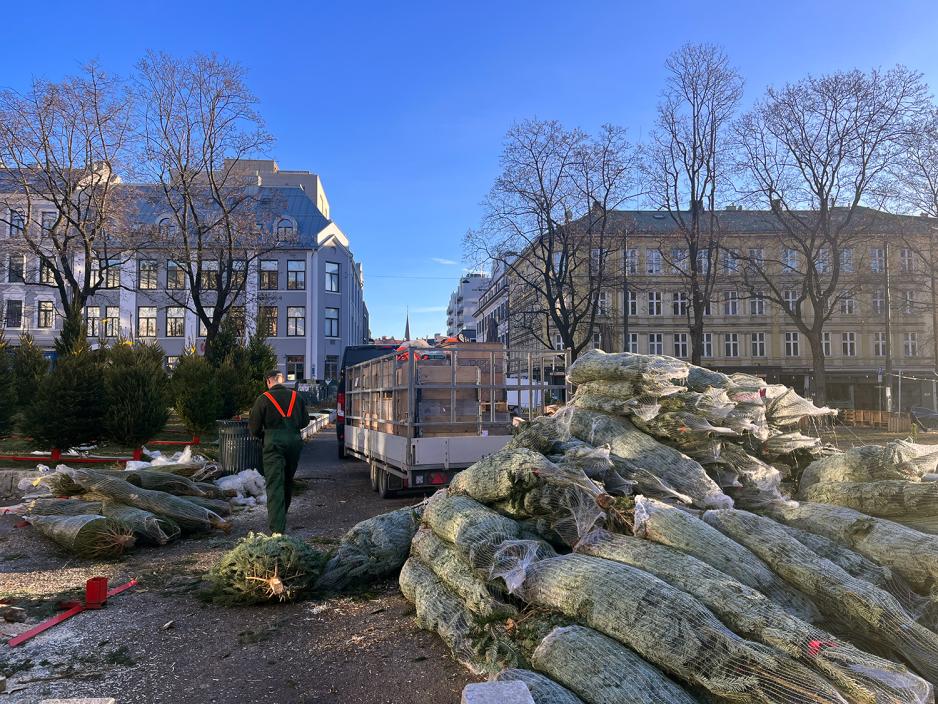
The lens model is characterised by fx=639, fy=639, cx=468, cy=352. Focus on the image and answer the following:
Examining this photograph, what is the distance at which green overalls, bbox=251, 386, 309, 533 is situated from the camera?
24.3ft

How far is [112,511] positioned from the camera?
25.3 ft

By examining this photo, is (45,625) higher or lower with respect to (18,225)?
lower

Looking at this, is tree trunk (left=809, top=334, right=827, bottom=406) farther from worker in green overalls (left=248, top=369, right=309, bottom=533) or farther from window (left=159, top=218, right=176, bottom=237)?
window (left=159, top=218, right=176, bottom=237)

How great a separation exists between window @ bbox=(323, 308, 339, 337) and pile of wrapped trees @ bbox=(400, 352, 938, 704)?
149 feet

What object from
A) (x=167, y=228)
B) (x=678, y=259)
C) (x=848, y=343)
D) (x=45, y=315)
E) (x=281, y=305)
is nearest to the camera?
(x=167, y=228)

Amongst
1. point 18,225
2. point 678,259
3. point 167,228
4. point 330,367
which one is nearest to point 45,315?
point 330,367

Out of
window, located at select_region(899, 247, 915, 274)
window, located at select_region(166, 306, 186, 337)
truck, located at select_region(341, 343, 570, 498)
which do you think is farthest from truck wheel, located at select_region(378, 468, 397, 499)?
window, located at select_region(166, 306, 186, 337)

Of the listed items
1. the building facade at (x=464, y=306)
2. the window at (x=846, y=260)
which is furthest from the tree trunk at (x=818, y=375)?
the building facade at (x=464, y=306)

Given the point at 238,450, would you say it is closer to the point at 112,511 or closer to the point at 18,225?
the point at 112,511

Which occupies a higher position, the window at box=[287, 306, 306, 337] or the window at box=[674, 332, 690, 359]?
the window at box=[287, 306, 306, 337]

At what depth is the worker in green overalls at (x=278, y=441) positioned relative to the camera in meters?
7.43

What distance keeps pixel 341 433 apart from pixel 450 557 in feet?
41.5

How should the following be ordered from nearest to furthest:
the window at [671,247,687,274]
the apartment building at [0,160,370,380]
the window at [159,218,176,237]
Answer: the window at [159,218,176,237]
the window at [671,247,687,274]
the apartment building at [0,160,370,380]

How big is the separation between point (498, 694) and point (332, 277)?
50463mm
